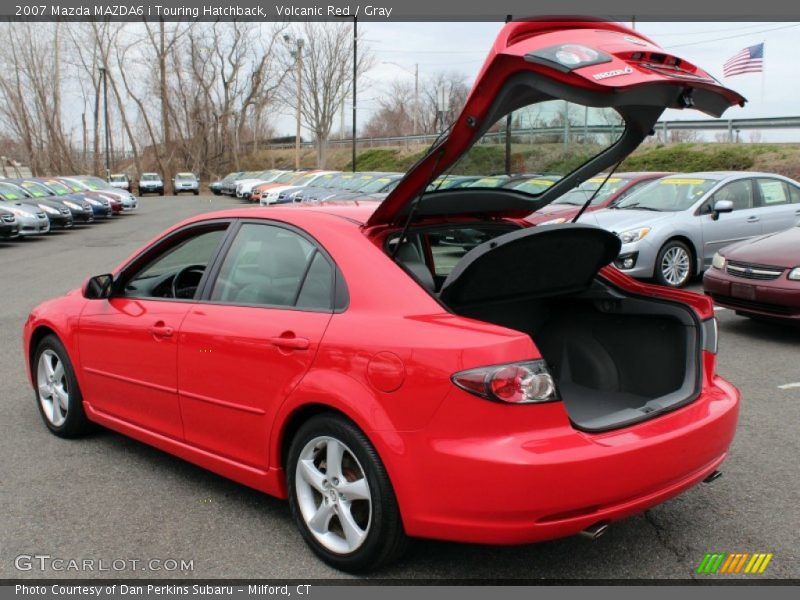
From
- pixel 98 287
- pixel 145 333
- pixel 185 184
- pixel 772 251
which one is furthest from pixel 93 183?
pixel 145 333

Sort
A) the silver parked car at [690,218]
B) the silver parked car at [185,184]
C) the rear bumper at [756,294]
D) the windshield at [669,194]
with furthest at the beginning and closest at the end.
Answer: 1. the silver parked car at [185,184]
2. the windshield at [669,194]
3. the silver parked car at [690,218]
4. the rear bumper at [756,294]

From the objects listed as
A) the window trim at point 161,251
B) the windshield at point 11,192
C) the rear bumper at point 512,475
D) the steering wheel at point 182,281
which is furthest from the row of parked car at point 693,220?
the windshield at point 11,192

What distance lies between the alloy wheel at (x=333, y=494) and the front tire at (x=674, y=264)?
26.5 ft

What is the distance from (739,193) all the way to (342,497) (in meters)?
10.1

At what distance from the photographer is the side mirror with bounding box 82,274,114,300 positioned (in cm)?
472

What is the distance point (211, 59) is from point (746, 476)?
67.0m

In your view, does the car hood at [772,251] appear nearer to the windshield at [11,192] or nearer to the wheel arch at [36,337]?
the wheel arch at [36,337]

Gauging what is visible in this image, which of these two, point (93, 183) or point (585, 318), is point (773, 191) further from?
point (93, 183)

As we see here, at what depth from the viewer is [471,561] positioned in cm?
345

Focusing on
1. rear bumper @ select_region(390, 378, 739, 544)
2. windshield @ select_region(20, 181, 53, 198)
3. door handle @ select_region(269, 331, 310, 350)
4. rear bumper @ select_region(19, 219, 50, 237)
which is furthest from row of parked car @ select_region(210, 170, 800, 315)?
windshield @ select_region(20, 181, 53, 198)

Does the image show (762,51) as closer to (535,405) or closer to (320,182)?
(320,182)

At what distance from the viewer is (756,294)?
7.73 metres

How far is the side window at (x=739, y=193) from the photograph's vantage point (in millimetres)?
11470

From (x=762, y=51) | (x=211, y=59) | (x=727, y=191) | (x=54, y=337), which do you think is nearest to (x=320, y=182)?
(x=762, y=51)
